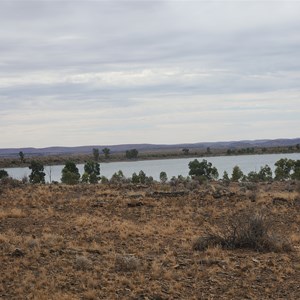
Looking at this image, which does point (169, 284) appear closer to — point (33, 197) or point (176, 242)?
point (176, 242)

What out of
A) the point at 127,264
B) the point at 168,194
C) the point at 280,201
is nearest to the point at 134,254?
the point at 127,264

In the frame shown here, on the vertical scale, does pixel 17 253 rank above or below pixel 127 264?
above

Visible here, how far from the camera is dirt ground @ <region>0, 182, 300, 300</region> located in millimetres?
7977

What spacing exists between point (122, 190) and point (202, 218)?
7.36 m

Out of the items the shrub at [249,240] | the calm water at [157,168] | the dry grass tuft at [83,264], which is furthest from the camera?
the calm water at [157,168]

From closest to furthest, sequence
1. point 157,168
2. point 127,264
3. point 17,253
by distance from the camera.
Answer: point 127,264, point 17,253, point 157,168

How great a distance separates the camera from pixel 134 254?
1024cm

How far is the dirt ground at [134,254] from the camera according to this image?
7977 millimetres

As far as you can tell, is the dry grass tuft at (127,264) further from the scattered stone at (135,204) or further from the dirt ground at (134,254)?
the scattered stone at (135,204)

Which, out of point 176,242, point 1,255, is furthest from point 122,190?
point 1,255

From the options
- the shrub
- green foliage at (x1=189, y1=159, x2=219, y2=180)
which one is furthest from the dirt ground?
green foliage at (x1=189, y1=159, x2=219, y2=180)

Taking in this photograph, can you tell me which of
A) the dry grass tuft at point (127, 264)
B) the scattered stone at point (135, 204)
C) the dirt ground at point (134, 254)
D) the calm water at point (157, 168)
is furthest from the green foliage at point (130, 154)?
the dry grass tuft at point (127, 264)

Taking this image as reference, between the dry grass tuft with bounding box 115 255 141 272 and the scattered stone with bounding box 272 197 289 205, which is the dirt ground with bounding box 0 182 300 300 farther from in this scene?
the scattered stone with bounding box 272 197 289 205

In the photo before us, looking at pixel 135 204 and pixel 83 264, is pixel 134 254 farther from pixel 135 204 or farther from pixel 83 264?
pixel 135 204
